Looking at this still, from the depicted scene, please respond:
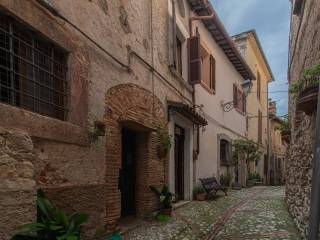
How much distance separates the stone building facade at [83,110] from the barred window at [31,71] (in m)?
0.01

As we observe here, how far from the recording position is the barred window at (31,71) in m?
4.33

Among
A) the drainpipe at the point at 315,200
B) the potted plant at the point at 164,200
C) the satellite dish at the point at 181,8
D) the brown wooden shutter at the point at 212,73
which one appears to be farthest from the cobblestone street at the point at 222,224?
the satellite dish at the point at 181,8

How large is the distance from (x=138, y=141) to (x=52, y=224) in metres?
4.22

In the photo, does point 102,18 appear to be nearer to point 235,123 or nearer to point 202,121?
point 202,121

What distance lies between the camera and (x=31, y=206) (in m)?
4.10

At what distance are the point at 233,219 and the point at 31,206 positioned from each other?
5440 millimetres

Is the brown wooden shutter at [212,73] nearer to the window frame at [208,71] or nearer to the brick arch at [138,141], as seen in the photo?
the window frame at [208,71]

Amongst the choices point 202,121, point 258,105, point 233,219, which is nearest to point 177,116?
point 202,121

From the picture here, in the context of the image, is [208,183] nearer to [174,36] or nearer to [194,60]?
[194,60]

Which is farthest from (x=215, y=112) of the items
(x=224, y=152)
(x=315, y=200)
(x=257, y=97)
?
(x=315, y=200)

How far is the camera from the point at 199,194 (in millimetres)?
11773

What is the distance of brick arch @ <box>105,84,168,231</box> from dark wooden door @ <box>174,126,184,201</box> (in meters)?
1.82

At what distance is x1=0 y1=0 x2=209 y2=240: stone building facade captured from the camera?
4.15 meters

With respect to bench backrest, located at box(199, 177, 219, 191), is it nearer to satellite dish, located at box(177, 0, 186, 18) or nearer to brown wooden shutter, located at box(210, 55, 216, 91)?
brown wooden shutter, located at box(210, 55, 216, 91)
